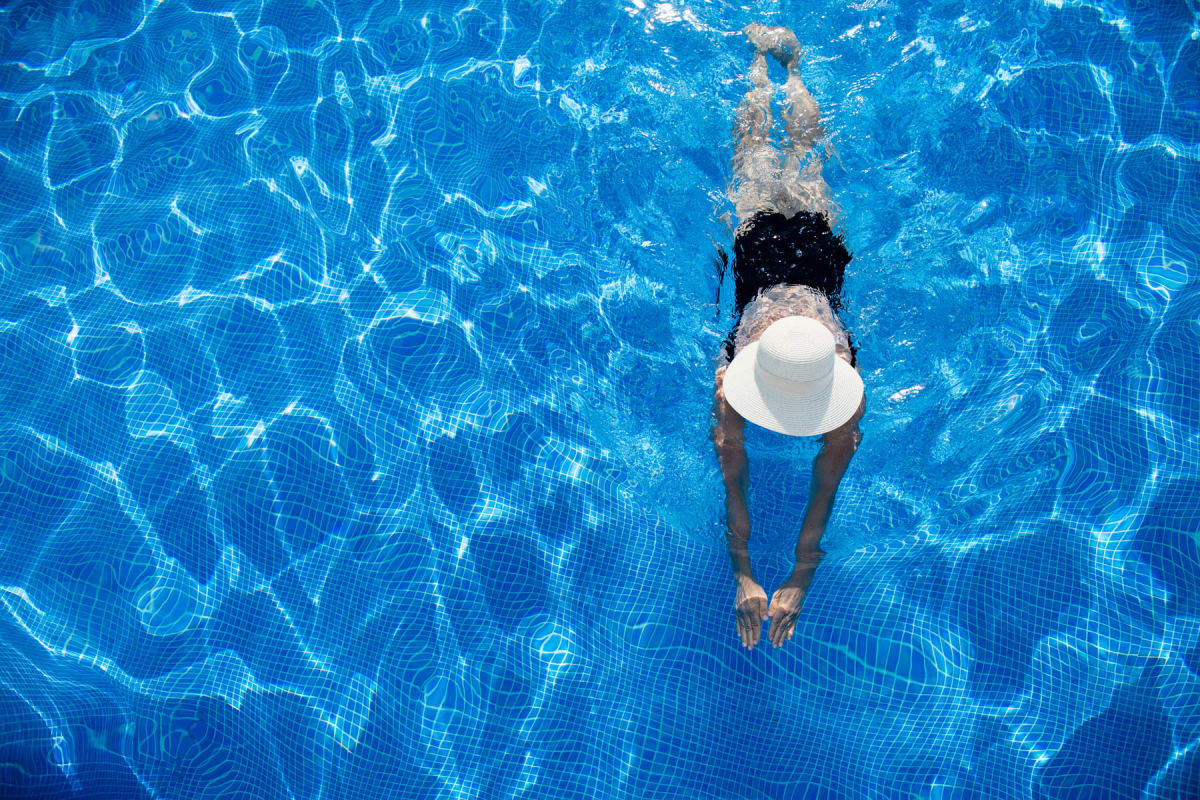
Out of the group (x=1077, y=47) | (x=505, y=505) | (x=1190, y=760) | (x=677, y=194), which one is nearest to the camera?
(x=1190, y=760)

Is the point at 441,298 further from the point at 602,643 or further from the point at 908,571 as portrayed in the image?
the point at 908,571

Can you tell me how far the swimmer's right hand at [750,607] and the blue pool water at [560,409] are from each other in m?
0.30

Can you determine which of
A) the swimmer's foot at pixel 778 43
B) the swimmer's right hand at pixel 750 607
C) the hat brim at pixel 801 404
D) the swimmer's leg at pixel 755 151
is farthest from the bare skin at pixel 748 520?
the swimmer's foot at pixel 778 43

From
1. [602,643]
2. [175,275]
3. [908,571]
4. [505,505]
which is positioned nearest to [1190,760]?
[908,571]

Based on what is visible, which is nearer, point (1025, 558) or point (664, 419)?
point (1025, 558)

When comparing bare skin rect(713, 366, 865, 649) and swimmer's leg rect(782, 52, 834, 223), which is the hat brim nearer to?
bare skin rect(713, 366, 865, 649)

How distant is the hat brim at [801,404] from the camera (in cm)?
280

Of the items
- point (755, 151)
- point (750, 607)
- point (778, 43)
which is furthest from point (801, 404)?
point (778, 43)

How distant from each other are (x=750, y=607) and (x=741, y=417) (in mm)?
784

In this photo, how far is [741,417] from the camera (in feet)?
10.7

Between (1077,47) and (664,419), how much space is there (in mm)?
3665

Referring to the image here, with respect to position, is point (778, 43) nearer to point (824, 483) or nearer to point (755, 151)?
point (755, 151)

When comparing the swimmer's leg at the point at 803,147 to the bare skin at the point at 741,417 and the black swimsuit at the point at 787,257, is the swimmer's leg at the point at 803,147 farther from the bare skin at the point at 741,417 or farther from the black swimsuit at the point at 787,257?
the black swimsuit at the point at 787,257

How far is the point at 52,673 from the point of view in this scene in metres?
3.48
